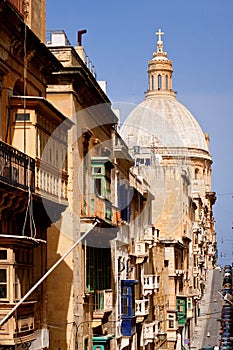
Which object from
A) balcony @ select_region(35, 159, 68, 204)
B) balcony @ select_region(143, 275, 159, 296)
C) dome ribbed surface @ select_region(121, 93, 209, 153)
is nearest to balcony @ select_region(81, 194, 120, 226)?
balcony @ select_region(35, 159, 68, 204)

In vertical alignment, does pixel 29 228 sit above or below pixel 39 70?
below

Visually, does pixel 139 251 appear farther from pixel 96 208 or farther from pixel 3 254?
pixel 3 254

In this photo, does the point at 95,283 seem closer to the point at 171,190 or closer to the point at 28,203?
the point at 28,203

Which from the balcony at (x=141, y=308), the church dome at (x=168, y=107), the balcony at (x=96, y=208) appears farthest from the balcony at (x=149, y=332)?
the church dome at (x=168, y=107)

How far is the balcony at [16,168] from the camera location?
17.3m

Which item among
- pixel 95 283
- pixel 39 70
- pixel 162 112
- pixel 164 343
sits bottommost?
pixel 164 343

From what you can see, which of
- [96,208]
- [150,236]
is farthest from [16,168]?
[150,236]

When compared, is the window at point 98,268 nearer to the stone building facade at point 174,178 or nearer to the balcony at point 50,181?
the balcony at point 50,181

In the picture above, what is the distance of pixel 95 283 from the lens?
29.5 metres

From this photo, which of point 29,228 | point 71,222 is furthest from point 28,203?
point 71,222

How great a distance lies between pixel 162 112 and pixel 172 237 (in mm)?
58070

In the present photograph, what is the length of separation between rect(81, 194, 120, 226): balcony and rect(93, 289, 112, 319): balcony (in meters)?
2.31

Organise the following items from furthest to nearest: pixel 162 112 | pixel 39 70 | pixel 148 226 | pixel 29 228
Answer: pixel 162 112, pixel 148 226, pixel 39 70, pixel 29 228

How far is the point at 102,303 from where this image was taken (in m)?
30.1
